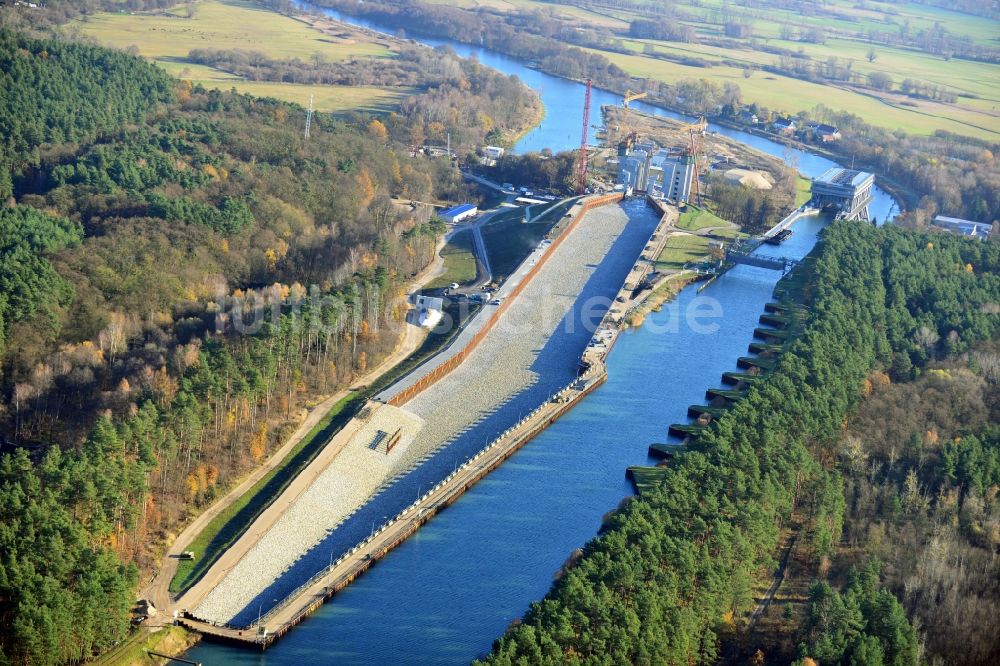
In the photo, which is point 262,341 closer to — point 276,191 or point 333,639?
point 333,639

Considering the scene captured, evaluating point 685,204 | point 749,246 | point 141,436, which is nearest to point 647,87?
point 685,204

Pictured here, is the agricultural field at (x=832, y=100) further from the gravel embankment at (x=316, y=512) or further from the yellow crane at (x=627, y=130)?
the gravel embankment at (x=316, y=512)

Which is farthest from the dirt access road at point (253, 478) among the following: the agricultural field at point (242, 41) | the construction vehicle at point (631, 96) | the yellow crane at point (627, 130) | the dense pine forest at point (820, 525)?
the construction vehicle at point (631, 96)

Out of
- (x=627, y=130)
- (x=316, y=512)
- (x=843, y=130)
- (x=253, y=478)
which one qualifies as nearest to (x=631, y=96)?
(x=627, y=130)

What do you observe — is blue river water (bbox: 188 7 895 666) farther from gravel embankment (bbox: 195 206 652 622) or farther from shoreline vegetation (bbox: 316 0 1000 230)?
shoreline vegetation (bbox: 316 0 1000 230)

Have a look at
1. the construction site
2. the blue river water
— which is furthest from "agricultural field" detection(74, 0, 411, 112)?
the blue river water
